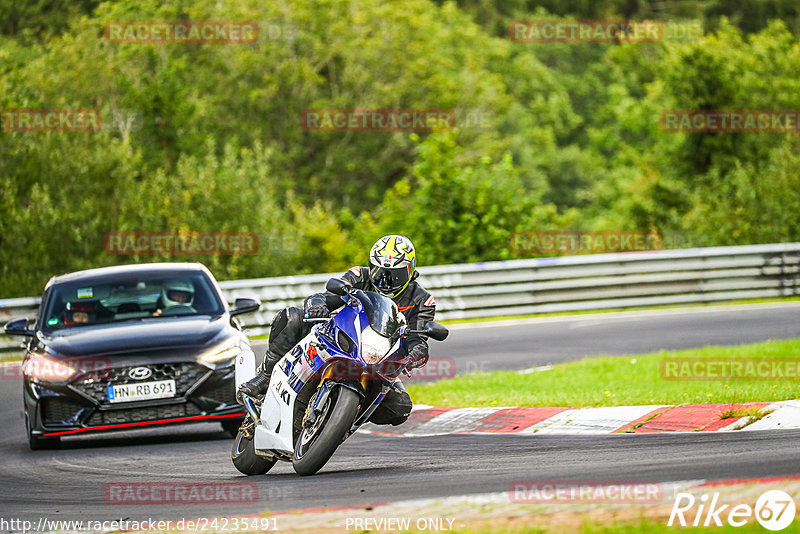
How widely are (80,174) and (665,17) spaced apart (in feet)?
193

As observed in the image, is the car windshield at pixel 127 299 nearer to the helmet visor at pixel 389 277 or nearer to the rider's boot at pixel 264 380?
the rider's boot at pixel 264 380

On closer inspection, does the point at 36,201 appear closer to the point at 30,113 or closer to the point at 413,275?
the point at 30,113

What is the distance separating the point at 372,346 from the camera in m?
7.54

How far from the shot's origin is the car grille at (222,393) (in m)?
10.8

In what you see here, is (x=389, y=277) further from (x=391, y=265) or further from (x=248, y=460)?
(x=248, y=460)

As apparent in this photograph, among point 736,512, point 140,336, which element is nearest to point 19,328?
point 140,336

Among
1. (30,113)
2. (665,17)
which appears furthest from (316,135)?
(665,17)

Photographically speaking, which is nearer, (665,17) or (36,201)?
(36,201)

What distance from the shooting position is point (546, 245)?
2970 centimetres

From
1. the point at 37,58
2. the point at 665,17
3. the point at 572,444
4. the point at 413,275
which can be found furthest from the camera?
the point at 665,17

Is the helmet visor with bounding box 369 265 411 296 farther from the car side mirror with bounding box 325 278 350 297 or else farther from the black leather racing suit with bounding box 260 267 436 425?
the car side mirror with bounding box 325 278 350 297

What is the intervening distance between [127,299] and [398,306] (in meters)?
4.57

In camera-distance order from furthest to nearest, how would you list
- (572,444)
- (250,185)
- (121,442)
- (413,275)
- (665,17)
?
(665,17)
(250,185)
(121,442)
(572,444)
(413,275)

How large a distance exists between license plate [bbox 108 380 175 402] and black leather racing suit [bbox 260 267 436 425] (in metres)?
2.35
